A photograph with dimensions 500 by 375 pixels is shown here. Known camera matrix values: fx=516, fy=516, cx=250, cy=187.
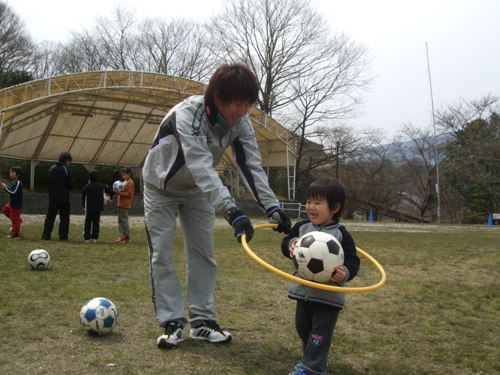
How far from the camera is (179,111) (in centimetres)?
375

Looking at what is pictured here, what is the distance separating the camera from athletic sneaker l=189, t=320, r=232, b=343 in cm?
391

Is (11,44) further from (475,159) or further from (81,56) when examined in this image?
(475,159)

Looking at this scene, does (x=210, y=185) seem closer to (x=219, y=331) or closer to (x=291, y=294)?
(x=291, y=294)

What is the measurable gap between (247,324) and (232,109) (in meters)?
1.98

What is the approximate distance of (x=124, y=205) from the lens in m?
11.9

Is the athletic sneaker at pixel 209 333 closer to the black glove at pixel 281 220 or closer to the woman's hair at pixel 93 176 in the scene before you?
the black glove at pixel 281 220

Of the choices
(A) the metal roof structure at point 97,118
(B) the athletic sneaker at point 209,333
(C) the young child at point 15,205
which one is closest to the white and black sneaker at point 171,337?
(B) the athletic sneaker at point 209,333

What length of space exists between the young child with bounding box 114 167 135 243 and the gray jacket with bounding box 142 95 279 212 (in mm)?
8087

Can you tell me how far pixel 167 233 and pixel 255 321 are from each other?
1303 mm

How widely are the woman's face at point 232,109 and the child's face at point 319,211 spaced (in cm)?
82

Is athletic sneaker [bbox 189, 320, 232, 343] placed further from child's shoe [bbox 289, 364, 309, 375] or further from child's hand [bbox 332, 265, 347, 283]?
child's hand [bbox 332, 265, 347, 283]

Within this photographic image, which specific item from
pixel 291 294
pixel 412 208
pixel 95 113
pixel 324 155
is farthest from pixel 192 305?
pixel 412 208

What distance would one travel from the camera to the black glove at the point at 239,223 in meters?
3.32

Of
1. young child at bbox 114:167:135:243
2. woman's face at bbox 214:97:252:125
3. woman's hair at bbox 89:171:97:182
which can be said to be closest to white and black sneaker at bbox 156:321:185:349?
woman's face at bbox 214:97:252:125
